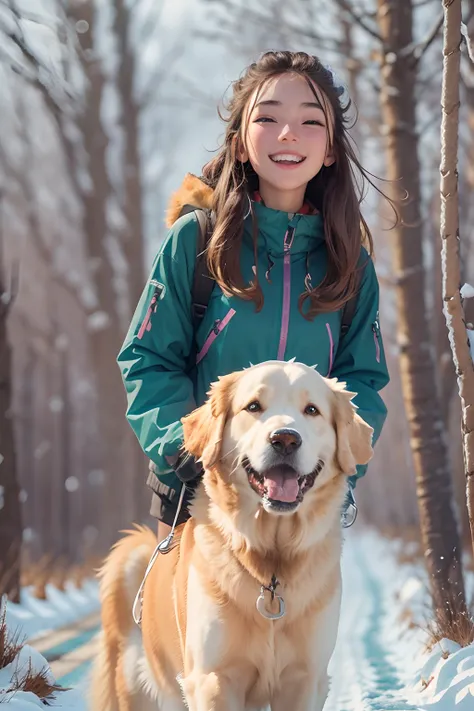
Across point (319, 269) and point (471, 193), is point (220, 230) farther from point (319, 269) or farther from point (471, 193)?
point (471, 193)

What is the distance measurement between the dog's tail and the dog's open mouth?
39.8 inches

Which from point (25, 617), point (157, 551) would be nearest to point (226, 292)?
point (157, 551)

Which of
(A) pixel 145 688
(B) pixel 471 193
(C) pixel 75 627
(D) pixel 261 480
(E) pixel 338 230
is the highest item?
(B) pixel 471 193

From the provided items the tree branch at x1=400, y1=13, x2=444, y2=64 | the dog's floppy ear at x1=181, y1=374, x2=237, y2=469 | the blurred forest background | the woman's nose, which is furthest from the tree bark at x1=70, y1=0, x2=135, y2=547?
the dog's floppy ear at x1=181, y1=374, x2=237, y2=469

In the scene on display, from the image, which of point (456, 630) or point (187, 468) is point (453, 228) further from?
point (456, 630)

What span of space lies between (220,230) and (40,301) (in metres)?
29.1

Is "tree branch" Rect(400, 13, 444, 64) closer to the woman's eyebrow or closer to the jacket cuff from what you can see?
the woman's eyebrow

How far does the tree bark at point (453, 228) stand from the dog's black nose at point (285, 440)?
1454mm

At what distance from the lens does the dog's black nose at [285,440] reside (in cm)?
237

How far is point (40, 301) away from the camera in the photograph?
31125 millimetres

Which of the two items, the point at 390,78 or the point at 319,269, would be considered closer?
the point at 319,269

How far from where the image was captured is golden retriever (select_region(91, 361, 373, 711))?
249cm

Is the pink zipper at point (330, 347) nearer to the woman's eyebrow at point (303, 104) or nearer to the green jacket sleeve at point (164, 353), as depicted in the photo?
the green jacket sleeve at point (164, 353)

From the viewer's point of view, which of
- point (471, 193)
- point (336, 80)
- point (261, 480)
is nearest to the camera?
point (261, 480)
